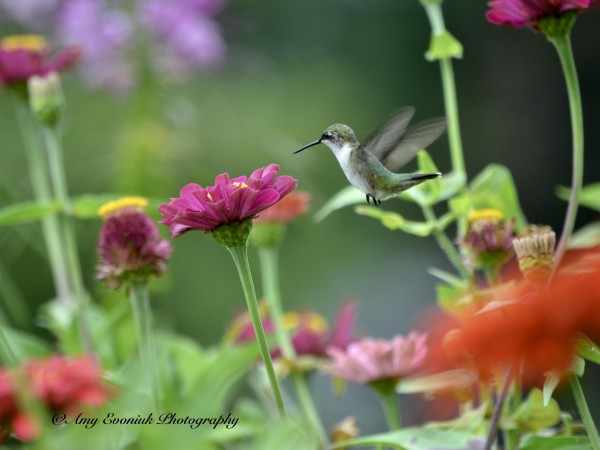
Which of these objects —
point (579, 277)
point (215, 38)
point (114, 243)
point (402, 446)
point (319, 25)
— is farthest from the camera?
point (319, 25)

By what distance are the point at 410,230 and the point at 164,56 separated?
1012mm

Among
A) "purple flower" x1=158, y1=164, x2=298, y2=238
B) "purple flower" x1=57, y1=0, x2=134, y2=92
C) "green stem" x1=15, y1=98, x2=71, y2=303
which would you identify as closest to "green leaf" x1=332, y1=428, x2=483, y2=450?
"purple flower" x1=158, y1=164, x2=298, y2=238

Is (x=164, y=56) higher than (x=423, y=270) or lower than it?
higher

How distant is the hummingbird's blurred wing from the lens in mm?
562

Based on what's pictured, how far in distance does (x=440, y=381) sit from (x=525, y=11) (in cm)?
20

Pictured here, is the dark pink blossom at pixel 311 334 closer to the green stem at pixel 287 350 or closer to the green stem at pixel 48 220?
the green stem at pixel 287 350

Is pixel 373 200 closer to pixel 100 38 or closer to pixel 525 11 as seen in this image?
pixel 525 11

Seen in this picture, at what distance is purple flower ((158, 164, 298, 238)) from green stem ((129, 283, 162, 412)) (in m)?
0.08

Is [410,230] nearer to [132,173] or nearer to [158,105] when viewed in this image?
[132,173]

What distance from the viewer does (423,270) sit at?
10.3ft

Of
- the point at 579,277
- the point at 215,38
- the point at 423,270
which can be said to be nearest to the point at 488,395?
the point at 579,277

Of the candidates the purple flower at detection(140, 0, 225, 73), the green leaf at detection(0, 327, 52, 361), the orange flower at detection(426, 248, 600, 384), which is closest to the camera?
the orange flower at detection(426, 248, 600, 384)

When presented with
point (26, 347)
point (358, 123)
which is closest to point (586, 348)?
point (26, 347)

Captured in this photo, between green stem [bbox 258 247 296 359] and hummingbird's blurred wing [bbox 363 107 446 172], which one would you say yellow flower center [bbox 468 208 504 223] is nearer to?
hummingbird's blurred wing [bbox 363 107 446 172]
